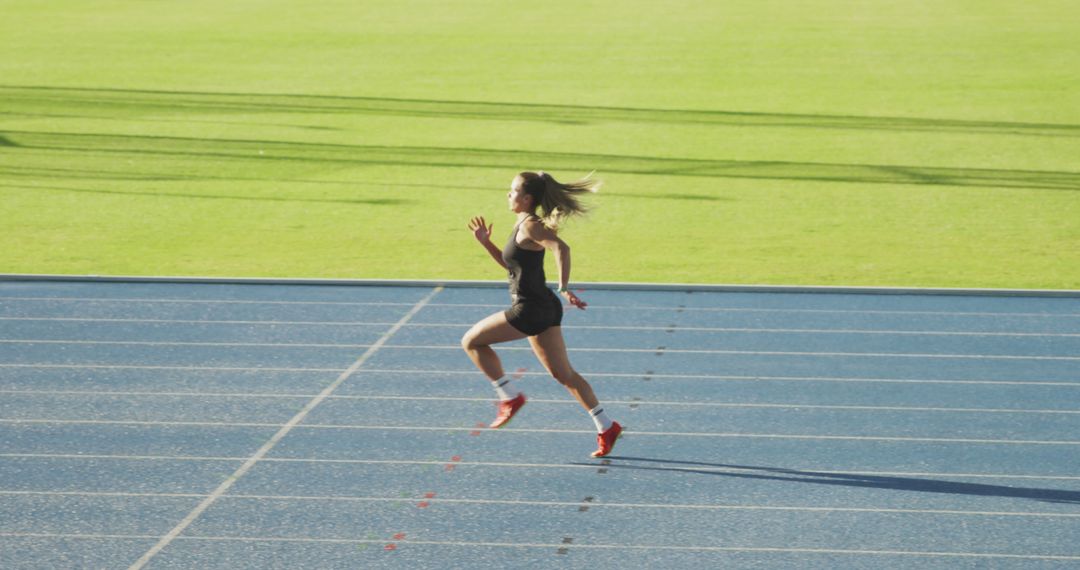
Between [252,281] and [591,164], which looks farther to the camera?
[591,164]

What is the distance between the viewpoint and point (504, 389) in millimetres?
8875

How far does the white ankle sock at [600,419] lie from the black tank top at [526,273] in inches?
26.6

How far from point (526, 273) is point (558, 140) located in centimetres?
1265

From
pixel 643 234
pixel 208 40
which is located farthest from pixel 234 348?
pixel 208 40

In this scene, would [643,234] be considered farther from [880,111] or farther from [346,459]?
[880,111]

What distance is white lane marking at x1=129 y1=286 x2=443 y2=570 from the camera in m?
7.40

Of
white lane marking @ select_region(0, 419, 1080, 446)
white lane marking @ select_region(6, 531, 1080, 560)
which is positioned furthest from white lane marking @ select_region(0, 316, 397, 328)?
white lane marking @ select_region(6, 531, 1080, 560)

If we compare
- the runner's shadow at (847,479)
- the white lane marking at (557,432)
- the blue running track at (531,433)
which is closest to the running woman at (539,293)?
the runner's shadow at (847,479)

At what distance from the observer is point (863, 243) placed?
583 inches

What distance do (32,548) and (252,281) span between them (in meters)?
5.69

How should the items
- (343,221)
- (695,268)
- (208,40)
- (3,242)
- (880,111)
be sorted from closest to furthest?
1. (695,268)
2. (3,242)
3. (343,221)
4. (880,111)
5. (208,40)

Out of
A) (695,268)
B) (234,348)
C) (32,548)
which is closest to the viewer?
(32,548)

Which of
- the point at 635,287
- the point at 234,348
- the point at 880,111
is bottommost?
the point at 880,111

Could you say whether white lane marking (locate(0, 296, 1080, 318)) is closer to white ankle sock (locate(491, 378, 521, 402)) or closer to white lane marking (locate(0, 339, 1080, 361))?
white lane marking (locate(0, 339, 1080, 361))
